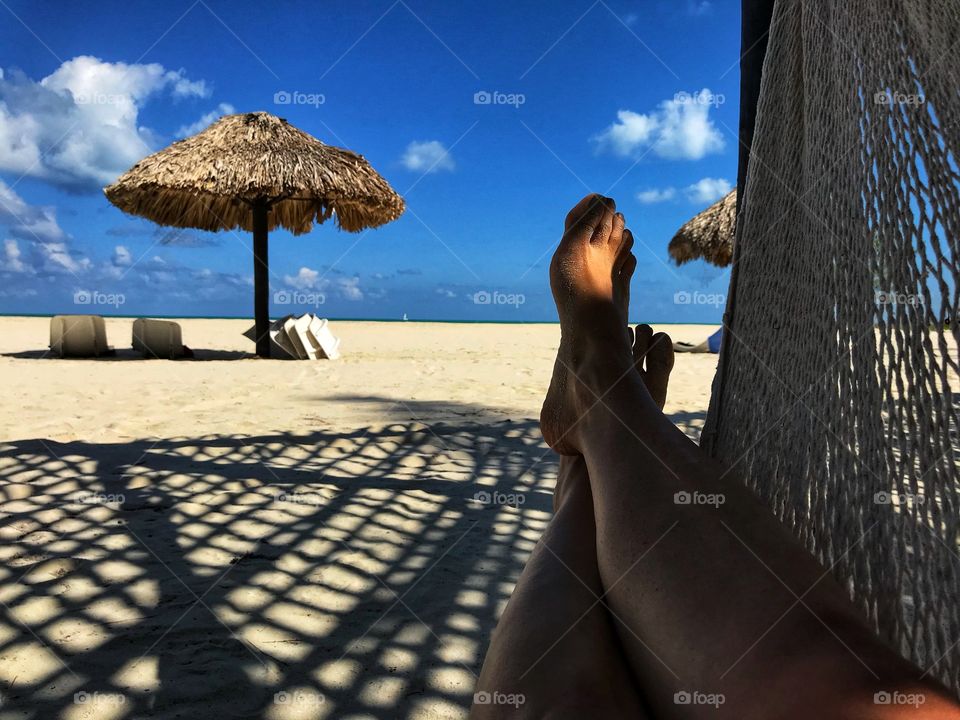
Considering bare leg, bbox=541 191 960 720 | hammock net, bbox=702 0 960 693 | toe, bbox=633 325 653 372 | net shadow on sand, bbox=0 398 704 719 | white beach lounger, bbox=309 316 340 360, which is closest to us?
bare leg, bbox=541 191 960 720

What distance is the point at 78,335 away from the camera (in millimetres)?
6207

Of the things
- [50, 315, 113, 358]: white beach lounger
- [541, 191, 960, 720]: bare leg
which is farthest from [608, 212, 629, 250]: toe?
[50, 315, 113, 358]: white beach lounger

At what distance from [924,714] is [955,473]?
26 cm

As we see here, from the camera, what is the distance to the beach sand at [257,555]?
1033mm

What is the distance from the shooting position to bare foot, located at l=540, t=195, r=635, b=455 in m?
0.91

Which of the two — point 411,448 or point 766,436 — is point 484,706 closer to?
point 766,436

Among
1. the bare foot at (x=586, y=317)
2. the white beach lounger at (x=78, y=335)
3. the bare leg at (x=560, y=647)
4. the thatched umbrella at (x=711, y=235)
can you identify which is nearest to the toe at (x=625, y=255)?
the bare foot at (x=586, y=317)

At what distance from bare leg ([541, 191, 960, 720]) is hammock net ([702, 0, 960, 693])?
0.34 feet

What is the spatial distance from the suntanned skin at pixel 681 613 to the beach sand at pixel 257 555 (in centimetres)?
46

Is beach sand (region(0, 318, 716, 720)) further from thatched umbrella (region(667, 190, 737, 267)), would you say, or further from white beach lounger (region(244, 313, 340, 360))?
thatched umbrella (region(667, 190, 737, 267))

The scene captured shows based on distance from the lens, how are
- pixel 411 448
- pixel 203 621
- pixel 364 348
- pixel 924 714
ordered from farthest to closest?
pixel 364 348 < pixel 411 448 < pixel 203 621 < pixel 924 714

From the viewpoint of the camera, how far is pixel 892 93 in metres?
0.70

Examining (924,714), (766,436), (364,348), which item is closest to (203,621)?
(766,436)

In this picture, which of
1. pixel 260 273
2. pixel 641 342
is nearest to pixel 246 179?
pixel 260 273
